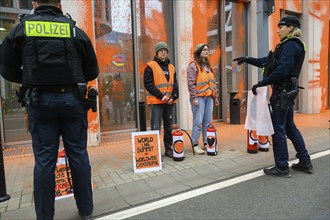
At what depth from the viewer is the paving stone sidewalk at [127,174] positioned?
10.6 feet

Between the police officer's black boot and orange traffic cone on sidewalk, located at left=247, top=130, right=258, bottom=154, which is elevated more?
orange traffic cone on sidewalk, located at left=247, top=130, right=258, bottom=154

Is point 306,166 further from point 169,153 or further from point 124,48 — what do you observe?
point 124,48

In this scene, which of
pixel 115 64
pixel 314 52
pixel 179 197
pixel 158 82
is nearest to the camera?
pixel 179 197

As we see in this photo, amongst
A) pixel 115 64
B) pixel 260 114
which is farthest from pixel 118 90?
pixel 260 114

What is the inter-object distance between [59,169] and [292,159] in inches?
150

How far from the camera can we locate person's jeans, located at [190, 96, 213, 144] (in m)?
5.24

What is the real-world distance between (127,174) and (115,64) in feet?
12.9

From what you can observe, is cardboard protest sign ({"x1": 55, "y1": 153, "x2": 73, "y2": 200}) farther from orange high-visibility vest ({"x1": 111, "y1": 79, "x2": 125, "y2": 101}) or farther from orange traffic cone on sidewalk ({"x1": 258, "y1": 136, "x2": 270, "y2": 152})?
orange high-visibility vest ({"x1": 111, "y1": 79, "x2": 125, "y2": 101})

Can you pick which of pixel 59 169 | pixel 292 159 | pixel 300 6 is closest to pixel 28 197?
pixel 59 169

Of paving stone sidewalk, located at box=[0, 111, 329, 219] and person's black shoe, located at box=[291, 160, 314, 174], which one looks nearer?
paving stone sidewalk, located at box=[0, 111, 329, 219]

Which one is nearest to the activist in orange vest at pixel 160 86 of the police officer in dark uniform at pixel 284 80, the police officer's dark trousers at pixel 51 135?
the police officer in dark uniform at pixel 284 80

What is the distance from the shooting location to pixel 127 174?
164 inches

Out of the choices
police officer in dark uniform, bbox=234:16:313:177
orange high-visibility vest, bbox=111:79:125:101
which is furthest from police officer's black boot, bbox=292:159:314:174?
orange high-visibility vest, bbox=111:79:125:101

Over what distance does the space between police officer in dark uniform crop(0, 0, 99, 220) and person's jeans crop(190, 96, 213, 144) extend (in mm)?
2887
